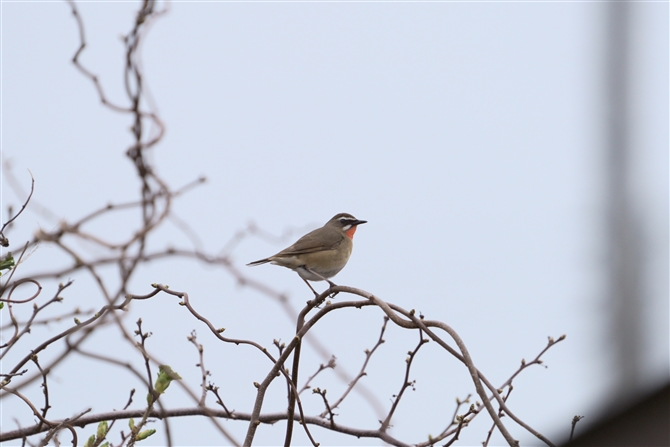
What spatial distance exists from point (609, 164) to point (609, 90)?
0.60 metres

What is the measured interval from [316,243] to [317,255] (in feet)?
0.51

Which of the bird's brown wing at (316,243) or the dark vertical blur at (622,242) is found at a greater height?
the bird's brown wing at (316,243)

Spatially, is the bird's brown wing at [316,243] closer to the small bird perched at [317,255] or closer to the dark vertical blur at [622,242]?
the small bird perched at [317,255]

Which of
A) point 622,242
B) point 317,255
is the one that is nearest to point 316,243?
point 317,255

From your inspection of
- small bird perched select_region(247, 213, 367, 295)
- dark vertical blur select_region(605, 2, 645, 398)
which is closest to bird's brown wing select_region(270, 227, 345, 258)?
small bird perched select_region(247, 213, 367, 295)

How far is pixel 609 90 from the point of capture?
201 inches

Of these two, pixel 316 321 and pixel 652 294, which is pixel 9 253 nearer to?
pixel 316 321

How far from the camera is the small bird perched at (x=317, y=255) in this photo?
574cm

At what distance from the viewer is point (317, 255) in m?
5.83

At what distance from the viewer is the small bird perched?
5742 mm

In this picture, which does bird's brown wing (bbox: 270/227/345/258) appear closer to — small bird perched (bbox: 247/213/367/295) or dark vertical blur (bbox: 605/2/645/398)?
small bird perched (bbox: 247/213/367/295)

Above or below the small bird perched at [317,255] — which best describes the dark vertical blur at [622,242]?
below

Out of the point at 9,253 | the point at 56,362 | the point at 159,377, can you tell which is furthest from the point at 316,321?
the point at 9,253

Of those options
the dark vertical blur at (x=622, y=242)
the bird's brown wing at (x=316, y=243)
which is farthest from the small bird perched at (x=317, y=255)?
the dark vertical blur at (x=622, y=242)
